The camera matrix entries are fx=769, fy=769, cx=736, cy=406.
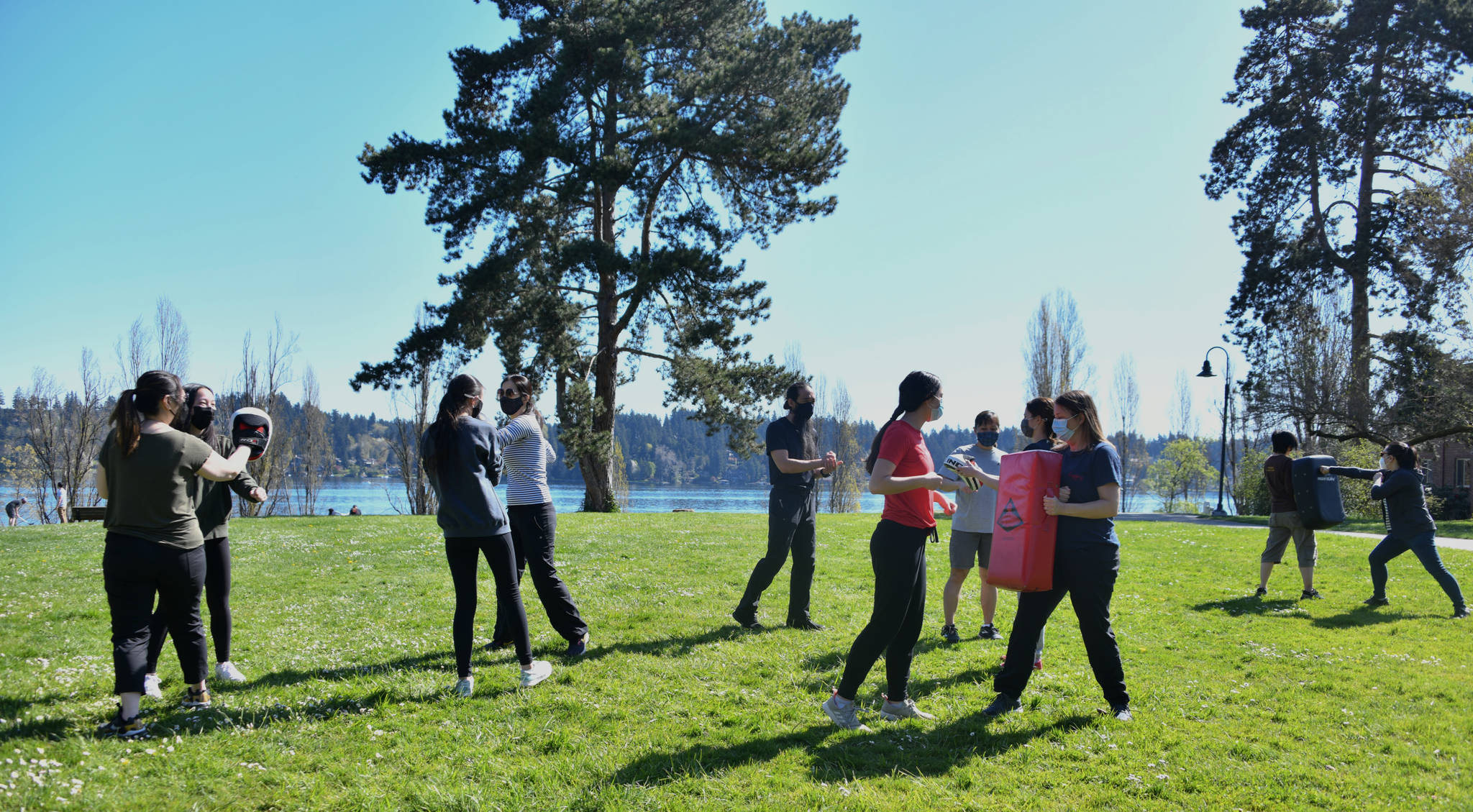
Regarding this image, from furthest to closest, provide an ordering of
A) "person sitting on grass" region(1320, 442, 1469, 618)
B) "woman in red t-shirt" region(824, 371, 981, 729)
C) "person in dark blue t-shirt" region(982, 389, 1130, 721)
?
"person sitting on grass" region(1320, 442, 1469, 618)
"person in dark blue t-shirt" region(982, 389, 1130, 721)
"woman in red t-shirt" region(824, 371, 981, 729)

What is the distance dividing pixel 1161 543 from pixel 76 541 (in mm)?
20265

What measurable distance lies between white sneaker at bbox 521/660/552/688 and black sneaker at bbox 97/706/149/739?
206 centimetres

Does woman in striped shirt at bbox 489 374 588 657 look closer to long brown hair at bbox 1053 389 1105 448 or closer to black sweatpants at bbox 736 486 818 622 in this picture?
black sweatpants at bbox 736 486 818 622

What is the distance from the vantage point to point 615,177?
20.2 metres

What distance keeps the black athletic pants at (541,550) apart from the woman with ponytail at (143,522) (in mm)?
1996

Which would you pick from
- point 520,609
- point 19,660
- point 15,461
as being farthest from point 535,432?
point 15,461

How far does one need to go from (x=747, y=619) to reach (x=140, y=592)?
178 inches

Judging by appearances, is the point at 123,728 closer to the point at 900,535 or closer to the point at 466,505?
the point at 466,505

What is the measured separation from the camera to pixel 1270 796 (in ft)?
12.5

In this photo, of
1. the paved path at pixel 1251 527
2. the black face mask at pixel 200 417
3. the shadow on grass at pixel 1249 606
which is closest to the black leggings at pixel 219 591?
the black face mask at pixel 200 417

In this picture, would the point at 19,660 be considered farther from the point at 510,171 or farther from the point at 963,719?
the point at 510,171

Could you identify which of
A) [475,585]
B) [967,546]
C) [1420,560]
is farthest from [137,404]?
[1420,560]

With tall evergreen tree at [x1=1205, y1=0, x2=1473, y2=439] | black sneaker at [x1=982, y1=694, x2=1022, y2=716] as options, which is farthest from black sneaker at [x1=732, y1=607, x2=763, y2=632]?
tall evergreen tree at [x1=1205, y1=0, x2=1473, y2=439]

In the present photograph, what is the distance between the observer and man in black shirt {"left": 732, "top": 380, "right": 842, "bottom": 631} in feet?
22.1
